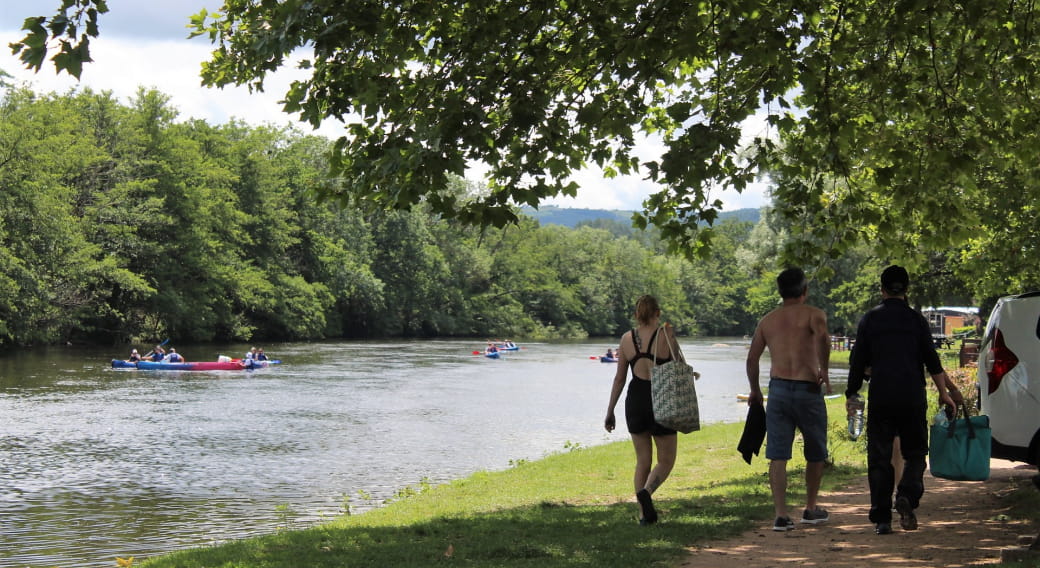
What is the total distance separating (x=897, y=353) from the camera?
7.02 metres

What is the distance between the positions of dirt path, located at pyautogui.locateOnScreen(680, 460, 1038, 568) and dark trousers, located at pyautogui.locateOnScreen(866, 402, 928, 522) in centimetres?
31

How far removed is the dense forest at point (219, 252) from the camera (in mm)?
43812

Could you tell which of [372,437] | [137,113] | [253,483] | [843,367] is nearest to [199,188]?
[137,113]

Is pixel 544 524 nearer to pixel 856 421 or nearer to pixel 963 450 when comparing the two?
pixel 963 450

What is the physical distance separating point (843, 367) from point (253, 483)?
38.7 meters

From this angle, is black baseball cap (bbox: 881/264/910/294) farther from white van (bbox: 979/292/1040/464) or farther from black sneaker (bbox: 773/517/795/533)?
black sneaker (bbox: 773/517/795/533)

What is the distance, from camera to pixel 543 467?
52.8ft

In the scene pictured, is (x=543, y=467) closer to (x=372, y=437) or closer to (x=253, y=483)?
(x=253, y=483)

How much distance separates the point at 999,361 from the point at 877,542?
5.23ft

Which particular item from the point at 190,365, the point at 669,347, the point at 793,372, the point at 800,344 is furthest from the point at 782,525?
the point at 190,365

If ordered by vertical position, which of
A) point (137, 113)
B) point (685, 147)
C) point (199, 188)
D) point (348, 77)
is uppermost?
point (137, 113)

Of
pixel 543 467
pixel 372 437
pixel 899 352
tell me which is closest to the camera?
pixel 899 352

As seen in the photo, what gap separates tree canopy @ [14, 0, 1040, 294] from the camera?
7508 millimetres

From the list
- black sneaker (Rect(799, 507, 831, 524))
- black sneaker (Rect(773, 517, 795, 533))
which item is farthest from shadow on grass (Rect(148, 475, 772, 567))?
black sneaker (Rect(799, 507, 831, 524))
